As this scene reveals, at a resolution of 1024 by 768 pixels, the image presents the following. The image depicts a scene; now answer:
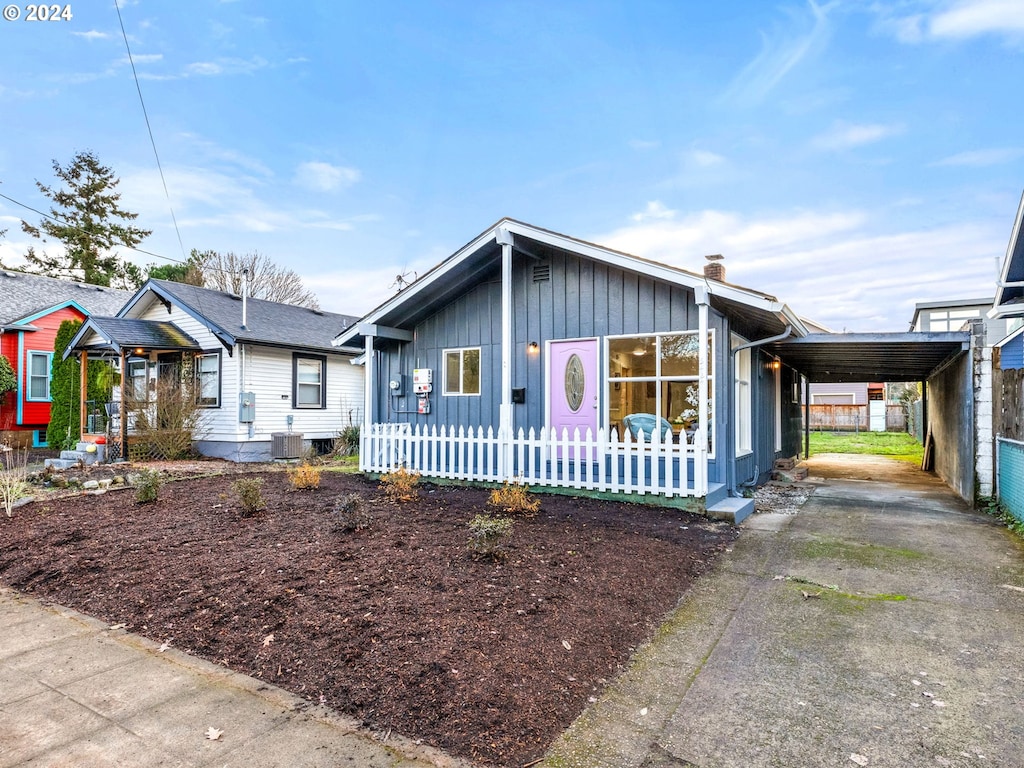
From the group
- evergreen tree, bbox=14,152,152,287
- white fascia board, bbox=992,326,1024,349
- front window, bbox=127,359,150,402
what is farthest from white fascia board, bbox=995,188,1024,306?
evergreen tree, bbox=14,152,152,287

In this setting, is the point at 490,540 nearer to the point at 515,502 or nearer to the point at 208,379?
Answer: the point at 515,502

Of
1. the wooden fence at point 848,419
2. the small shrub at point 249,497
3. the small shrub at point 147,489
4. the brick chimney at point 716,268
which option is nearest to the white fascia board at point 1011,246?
the brick chimney at point 716,268

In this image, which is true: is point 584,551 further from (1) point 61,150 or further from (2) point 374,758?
(1) point 61,150

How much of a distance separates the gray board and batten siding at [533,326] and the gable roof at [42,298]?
12402mm

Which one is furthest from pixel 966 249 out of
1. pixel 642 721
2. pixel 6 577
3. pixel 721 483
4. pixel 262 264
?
pixel 262 264

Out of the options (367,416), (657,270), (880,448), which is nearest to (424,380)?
(367,416)

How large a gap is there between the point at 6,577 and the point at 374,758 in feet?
14.3

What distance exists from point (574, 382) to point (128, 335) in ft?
35.3

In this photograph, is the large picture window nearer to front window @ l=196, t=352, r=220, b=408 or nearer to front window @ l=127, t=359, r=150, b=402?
front window @ l=196, t=352, r=220, b=408

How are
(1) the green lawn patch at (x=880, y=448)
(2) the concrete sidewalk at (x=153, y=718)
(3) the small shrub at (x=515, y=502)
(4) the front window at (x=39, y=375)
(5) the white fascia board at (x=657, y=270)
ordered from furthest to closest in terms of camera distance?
(1) the green lawn patch at (x=880, y=448) → (4) the front window at (x=39, y=375) → (5) the white fascia board at (x=657, y=270) → (3) the small shrub at (x=515, y=502) → (2) the concrete sidewalk at (x=153, y=718)

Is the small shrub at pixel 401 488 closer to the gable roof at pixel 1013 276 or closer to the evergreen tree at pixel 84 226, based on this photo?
the gable roof at pixel 1013 276

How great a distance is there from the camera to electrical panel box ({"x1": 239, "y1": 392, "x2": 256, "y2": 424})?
515 inches

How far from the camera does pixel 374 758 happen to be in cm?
223

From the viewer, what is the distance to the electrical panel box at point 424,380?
9.72 metres
